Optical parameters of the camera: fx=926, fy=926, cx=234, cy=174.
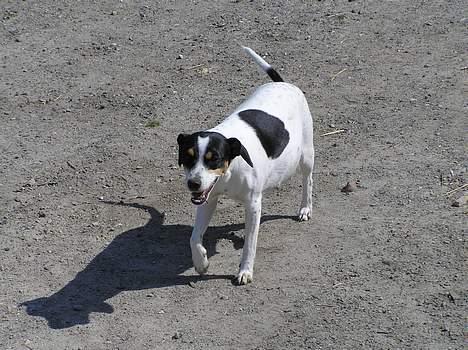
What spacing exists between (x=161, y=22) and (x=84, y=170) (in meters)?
4.14

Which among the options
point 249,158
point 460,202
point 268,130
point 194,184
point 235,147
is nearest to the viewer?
point 194,184

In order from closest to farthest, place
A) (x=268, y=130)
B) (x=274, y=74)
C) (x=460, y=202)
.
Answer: (x=268, y=130)
(x=460, y=202)
(x=274, y=74)

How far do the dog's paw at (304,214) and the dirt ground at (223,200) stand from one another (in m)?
0.09

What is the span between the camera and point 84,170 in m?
9.30

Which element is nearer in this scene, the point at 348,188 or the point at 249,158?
the point at 249,158

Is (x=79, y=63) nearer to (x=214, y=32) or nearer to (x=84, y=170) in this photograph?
(x=214, y=32)

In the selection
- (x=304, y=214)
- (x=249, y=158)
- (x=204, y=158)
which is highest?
(x=204, y=158)

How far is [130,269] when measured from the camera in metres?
7.76

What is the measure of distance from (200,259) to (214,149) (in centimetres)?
108

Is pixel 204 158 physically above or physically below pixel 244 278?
above

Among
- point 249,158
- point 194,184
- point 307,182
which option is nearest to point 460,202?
point 307,182

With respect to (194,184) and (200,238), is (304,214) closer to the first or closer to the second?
(200,238)

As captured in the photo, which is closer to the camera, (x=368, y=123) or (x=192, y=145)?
(x=192, y=145)

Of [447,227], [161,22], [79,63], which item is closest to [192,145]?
[447,227]
